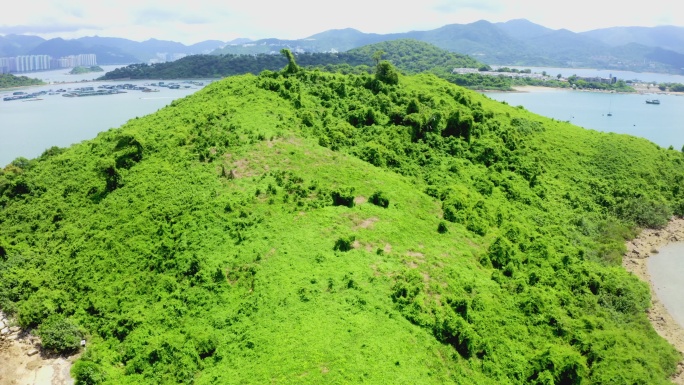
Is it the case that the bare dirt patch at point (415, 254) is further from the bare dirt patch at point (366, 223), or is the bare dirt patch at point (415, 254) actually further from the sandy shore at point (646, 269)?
the sandy shore at point (646, 269)

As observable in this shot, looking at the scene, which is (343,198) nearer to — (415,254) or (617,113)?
(415,254)

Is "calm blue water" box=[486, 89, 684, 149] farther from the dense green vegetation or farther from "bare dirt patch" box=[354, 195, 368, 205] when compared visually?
the dense green vegetation

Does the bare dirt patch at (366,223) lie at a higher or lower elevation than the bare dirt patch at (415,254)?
higher

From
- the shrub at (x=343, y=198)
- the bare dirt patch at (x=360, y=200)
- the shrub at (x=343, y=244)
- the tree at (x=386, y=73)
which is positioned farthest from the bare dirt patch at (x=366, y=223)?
the tree at (x=386, y=73)

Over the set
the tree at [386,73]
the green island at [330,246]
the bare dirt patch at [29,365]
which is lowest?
the bare dirt patch at [29,365]

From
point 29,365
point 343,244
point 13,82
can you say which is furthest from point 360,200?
point 13,82

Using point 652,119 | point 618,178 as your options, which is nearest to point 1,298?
point 618,178

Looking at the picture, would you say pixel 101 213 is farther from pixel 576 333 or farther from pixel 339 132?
pixel 576 333
